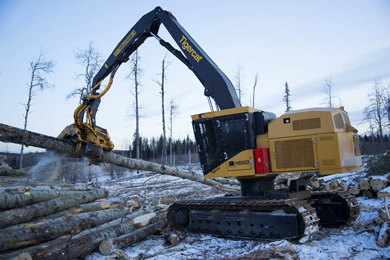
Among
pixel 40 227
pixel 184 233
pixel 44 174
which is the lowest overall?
pixel 184 233

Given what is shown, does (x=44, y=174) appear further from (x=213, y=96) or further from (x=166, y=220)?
(x=213, y=96)

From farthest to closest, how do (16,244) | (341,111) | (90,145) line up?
(90,145) → (341,111) → (16,244)

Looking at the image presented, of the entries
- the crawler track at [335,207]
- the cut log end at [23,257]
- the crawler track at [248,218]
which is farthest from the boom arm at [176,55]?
the cut log end at [23,257]

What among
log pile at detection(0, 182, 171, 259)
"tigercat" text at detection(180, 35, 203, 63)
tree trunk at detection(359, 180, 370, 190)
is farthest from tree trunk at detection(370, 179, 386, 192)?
"tigercat" text at detection(180, 35, 203, 63)

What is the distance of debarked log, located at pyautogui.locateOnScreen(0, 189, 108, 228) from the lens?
579 centimetres

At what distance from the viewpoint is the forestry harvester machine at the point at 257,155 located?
21.2ft

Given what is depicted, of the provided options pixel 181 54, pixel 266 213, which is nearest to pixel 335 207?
pixel 266 213

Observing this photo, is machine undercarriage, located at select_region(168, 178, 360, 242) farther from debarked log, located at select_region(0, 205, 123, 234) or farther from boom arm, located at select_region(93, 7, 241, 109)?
boom arm, located at select_region(93, 7, 241, 109)

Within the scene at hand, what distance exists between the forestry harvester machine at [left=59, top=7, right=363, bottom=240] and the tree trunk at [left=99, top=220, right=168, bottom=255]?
508 millimetres

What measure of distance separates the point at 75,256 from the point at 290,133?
5113 millimetres

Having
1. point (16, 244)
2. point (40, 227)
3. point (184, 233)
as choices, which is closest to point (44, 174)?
point (40, 227)

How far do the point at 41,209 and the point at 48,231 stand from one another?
69 cm

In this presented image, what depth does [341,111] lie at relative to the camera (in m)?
7.26

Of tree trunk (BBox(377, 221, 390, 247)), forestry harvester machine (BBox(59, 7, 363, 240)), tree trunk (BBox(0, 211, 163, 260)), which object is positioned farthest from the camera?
forestry harvester machine (BBox(59, 7, 363, 240))
